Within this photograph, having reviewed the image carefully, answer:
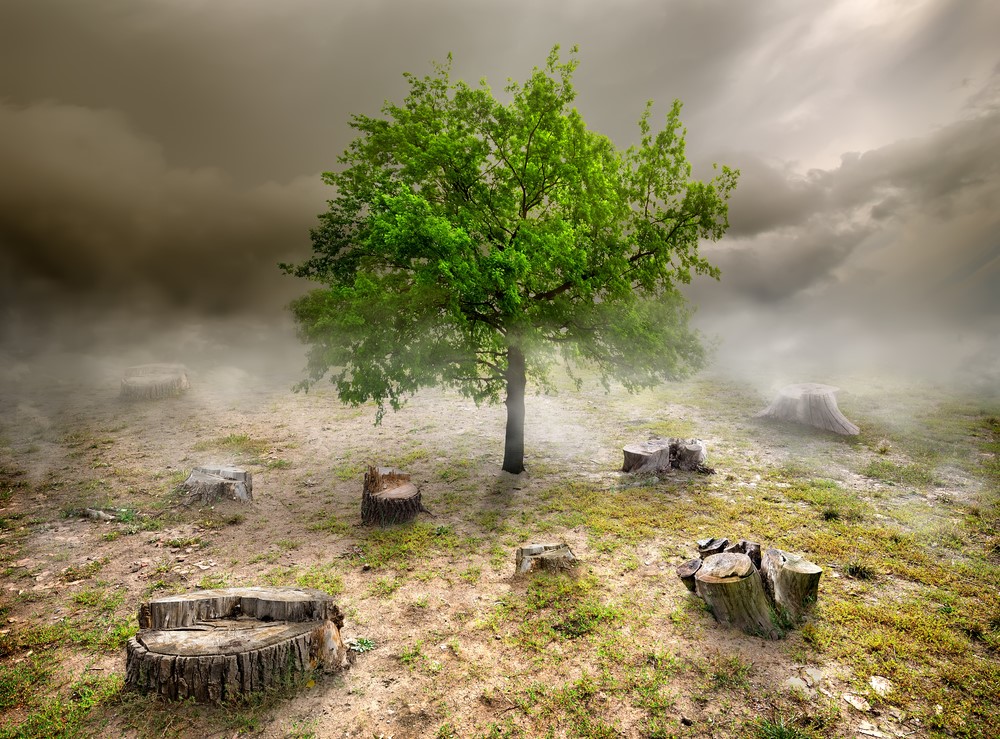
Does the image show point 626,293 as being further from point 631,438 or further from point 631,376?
point 631,438

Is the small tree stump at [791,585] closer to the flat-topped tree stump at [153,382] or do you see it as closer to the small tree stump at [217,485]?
the small tree stump at [217,485]

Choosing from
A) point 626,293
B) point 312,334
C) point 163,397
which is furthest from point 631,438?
point 163,397

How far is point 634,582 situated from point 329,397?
2135cm

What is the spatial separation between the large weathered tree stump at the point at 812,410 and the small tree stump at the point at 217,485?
19711mm

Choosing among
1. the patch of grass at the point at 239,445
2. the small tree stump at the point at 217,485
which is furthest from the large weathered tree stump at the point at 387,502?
Result: the patch of grass at the point at 239,445

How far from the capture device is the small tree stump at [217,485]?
10.3 metres

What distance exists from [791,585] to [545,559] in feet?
12.5

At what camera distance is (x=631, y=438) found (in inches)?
642

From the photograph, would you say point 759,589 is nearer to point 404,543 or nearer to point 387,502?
point 404,543

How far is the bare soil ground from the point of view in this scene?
486 centimetres

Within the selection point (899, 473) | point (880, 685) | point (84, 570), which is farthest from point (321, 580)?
point (899, 473)

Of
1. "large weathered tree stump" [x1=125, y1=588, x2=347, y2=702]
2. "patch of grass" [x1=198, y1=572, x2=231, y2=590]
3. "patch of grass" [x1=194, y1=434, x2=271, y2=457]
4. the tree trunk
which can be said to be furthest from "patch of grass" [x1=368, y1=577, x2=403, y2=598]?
"patch of grass" [x1=194, y1=434, x2=271, y2=457]

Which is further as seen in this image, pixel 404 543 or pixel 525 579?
pixel 404 543

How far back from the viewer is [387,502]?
31.5 feet
